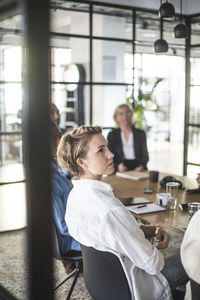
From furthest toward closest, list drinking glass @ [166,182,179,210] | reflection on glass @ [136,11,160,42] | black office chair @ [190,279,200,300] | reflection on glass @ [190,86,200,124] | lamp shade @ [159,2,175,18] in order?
reflection on glass @ [190,86,200,124] < reflection on glass @ [136,11,160,42] < lamp shade @ [159,2,175,18] < drinking glass @ [166,182,179,210] < black office chair @ [190,279,200,300]

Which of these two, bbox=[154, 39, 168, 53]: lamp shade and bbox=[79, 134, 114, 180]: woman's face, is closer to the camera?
bbox=[79, 134, 114, 180]: woman's face

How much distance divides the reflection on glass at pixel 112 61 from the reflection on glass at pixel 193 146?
134 centimetres

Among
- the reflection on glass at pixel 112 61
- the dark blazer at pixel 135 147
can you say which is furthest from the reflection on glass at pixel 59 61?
the dark blazer at pixel 135 147

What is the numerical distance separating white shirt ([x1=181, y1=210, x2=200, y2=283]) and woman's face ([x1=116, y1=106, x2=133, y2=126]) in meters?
3.13

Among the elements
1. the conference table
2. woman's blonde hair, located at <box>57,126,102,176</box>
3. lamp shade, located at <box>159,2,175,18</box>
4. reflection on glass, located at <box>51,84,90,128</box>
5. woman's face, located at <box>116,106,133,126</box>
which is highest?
lamp shade, located at <box>159,2,175,18</box>

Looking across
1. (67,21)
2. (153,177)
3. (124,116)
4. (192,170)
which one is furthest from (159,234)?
(192,170)

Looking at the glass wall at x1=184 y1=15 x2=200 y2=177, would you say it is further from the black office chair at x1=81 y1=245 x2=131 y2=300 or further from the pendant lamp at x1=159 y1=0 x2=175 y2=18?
the black office chair at x1=81 y1=245 x2=131 y2=300

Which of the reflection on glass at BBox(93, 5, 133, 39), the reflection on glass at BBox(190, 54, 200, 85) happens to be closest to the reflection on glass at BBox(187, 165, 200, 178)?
the reflection on glass at BBox(190, 54, 200, 85)

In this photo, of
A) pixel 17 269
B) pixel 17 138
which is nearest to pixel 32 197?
pixel 17 269

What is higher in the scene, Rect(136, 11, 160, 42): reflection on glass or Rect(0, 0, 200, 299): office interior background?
Rect(136, 11, 160, 42): reflection on glass

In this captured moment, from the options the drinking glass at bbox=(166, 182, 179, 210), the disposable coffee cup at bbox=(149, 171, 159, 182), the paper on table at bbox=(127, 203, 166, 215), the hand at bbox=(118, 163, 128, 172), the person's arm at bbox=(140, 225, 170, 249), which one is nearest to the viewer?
the person's arm at bbox=(140, 225, 170, 249)

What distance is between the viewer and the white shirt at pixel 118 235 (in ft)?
6.13

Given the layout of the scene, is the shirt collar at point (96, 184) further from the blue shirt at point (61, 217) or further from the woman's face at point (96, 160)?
the blue shirt at point (61, 217)

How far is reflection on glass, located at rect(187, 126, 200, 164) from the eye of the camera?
21.9ft
